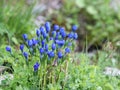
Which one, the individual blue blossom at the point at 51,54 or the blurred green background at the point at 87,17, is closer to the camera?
the individual blue blossom at the point at 51,54

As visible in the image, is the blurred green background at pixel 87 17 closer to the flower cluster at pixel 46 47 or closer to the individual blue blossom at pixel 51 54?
the flower cluster at pixel 46 47

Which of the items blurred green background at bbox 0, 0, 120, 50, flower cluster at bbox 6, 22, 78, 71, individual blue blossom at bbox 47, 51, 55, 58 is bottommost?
individual blue blossom at bbox 47, 51, 55, 58

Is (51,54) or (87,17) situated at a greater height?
(87,17)

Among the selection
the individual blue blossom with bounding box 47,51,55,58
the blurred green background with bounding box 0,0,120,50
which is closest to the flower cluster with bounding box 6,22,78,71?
the individual blue blossom with bounding box 47,51,55,58

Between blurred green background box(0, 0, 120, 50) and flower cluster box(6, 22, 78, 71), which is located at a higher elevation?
blurred green background box(0, 0, 120, 50)

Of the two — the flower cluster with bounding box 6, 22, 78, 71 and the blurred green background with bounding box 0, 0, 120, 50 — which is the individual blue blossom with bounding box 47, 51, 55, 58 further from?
the blurred green background with bounding box 0, 0, 120, 50

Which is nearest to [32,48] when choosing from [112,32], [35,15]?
[35,15]

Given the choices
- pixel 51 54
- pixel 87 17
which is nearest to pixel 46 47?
pixel 51 54

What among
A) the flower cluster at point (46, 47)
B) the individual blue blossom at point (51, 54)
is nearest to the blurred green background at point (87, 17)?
the flower cluster at point (46, 47)

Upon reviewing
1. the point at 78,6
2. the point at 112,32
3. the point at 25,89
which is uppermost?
the point at 78,6

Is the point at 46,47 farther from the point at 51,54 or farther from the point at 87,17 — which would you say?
the point at 87,17

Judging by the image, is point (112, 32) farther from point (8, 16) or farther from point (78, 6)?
point (8, 16)
